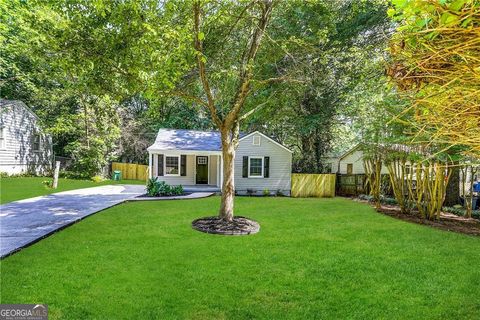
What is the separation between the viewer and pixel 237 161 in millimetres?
15758

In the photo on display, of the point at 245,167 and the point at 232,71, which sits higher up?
the point at 232,71

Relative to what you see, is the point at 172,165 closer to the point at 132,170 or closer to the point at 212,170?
the point at 212,170

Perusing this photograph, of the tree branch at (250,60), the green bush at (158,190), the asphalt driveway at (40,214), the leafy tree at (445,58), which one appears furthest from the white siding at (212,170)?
the leafy tree at (445,58)

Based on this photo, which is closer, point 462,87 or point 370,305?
point 462,87

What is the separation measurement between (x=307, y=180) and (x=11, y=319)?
14619 millimetres

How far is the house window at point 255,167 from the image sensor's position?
1597 centimetres

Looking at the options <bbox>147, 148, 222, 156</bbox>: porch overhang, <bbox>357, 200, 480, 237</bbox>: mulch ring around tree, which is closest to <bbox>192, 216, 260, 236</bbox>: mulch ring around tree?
<bbox>357, 200, 480, 237</bbox>: mulch ring around tree

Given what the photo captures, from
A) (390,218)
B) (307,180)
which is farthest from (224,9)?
(307,180)

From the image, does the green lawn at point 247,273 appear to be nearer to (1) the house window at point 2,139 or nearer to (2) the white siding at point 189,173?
(2) the white siding at point 189,173

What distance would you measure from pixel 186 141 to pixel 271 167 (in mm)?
4959

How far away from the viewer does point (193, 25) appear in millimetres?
6859

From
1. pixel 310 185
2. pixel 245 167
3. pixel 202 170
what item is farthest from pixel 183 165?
pixel 310 185

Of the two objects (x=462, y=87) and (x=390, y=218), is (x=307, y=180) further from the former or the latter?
(x=462, y=87)

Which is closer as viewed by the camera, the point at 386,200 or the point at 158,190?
the point at 158,190
